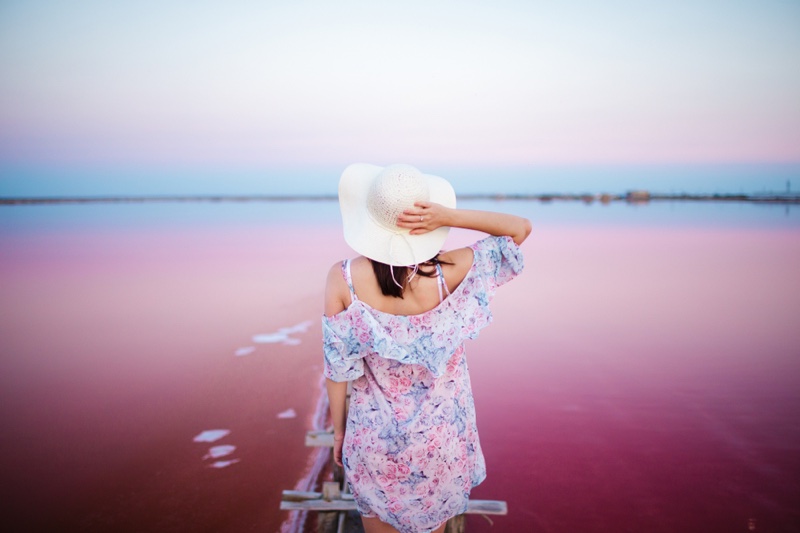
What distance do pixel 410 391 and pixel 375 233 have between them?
52 cm

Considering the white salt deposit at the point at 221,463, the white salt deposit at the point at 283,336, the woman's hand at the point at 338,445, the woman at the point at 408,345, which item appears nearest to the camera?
the woman at the point at 408,345

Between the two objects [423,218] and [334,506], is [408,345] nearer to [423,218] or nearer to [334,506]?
[423,218]

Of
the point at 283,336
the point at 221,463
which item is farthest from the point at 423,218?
the point at 283,336

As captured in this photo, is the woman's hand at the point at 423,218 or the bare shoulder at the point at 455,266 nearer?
the woman's hand at the point at 423,218

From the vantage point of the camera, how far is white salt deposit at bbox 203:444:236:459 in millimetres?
3250

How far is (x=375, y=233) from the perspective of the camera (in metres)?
1.31

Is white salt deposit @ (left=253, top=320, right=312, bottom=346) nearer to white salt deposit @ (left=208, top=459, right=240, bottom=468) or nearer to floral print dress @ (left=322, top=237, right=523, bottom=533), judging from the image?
white salt deposit @ (left=208, top=459, right=240, bottom=468)

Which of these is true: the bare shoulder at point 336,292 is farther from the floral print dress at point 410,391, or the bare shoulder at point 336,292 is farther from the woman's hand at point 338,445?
the woman's hand at point 338,445

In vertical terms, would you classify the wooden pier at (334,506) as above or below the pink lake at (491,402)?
above

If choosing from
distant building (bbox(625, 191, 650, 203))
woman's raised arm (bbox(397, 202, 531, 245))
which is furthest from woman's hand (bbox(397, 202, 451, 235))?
distant building (bbox(625, 191, 650, 203))

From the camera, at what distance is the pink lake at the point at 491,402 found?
9.23 ft

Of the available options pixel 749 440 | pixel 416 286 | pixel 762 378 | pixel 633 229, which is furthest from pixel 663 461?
pixel 633 229

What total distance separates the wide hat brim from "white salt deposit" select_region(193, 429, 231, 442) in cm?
278

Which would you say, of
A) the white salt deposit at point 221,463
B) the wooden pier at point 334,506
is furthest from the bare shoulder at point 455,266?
the white salt deposit at point 221,463
